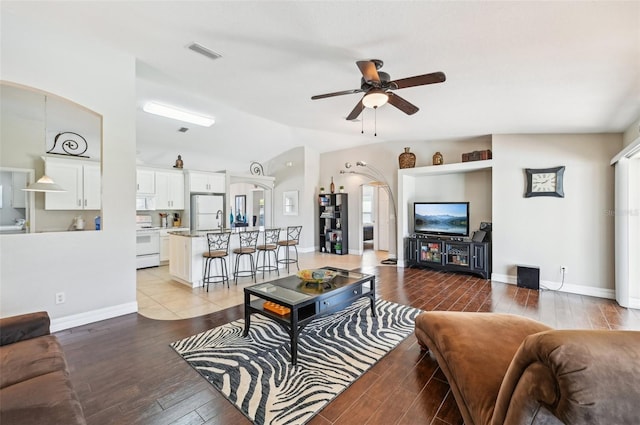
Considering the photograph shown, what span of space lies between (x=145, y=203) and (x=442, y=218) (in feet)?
22.2

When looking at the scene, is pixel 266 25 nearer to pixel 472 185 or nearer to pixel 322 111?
pixel 322 111

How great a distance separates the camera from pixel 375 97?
2.83 metres

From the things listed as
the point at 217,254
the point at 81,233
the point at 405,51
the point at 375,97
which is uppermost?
the point at 405,51

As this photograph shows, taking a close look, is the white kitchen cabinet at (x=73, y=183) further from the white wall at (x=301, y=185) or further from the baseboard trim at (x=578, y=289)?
the baseboard trim at (x=578, y=289)

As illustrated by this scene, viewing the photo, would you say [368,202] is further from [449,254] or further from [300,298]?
[300,298]

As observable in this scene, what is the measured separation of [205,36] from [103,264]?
283 cm

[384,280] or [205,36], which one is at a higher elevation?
[205,36]

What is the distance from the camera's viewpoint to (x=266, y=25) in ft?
7.91

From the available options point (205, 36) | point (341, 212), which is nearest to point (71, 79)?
point (205, 36)

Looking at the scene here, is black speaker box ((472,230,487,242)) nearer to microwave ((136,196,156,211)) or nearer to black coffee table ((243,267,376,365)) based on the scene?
black coffee table ((243,267,376,365))

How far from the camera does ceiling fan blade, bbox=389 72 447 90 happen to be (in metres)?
2.43

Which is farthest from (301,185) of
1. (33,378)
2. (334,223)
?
(33,378)

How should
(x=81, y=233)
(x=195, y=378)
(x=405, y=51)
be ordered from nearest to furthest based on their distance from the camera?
(x=195, y=378), (x=405, y=51), (x=81, y=233)

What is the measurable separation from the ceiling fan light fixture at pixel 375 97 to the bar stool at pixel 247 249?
130 inches
